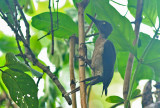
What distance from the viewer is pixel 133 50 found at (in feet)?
2.64

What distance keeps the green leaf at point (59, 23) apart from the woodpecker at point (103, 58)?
0.27 feet

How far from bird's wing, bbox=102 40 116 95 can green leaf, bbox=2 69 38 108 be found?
→ 1.02 feet

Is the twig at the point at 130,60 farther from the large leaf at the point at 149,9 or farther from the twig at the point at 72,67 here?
the twig at the point at 72,67

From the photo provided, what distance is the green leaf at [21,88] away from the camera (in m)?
0.76

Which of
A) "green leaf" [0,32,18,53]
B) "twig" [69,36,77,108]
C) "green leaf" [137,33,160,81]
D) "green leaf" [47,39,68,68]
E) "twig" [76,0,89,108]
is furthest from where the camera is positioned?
"green leaf" [0,32,18,53]

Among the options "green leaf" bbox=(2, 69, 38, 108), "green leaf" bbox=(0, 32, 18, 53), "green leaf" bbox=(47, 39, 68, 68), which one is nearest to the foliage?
"green leaf" bbox=(2, 69, 38, 108)

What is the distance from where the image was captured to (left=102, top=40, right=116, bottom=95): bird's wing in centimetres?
97

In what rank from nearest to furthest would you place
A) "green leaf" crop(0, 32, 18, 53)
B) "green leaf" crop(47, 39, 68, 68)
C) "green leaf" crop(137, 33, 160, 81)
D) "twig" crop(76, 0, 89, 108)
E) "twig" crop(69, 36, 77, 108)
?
"twig" crop(76, 0, 89, 108) → "twig" crop(69, 36, 77, 108) → "green leaf" crop(137, 33, 160, 81) → "green leaf" crop(47, 39, 68, 68) → "green leaf" crop(0, 32, 18, 53)

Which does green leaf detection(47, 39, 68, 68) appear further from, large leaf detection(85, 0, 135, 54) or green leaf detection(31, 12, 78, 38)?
large leaf detection(85, 0, 135, 54)

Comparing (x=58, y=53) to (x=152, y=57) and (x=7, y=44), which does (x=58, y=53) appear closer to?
(x=7, y=44)

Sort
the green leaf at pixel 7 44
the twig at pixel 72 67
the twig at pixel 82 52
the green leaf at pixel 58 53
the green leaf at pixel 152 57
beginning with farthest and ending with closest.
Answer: the green leaf at pixel 7 44 → the green leaf at pixel 58 53 → the green leaf at pixel 152 57 → the twig at pixel 72 67 → the twig at pixel 82 52

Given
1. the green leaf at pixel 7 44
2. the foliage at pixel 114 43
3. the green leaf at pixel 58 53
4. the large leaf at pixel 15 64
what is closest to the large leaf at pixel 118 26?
the foliage at pixel 114 43

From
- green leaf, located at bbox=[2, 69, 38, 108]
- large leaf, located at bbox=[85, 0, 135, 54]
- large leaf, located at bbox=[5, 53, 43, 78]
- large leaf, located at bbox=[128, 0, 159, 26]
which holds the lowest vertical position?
green leaf, located at bbox=[2, 69, 38, 108]

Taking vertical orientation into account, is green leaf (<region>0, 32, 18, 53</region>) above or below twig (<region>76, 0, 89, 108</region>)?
above
